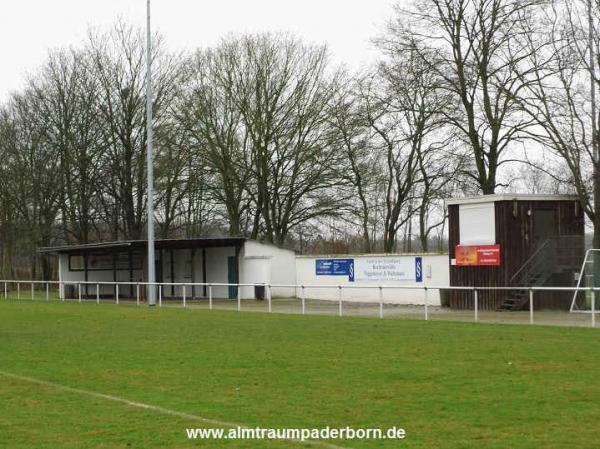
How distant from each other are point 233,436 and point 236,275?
36.9 metres

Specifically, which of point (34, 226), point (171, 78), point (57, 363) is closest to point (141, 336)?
point (57, 363)

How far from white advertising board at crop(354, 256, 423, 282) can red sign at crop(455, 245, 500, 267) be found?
372 centimetres

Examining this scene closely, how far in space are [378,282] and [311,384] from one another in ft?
89.2

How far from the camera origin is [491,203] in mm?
33812

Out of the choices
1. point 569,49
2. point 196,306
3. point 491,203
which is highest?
point 569,49

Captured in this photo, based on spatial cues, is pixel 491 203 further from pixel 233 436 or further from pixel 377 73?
pixel 233 436

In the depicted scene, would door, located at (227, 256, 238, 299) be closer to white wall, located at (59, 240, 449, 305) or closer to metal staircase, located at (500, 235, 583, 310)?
white wall, located at (59, 240, 449, 305)

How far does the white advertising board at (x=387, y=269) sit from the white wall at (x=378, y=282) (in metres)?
0.13

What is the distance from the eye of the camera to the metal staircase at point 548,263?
109ft

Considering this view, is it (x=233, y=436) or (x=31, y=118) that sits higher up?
(x=31, y=118)

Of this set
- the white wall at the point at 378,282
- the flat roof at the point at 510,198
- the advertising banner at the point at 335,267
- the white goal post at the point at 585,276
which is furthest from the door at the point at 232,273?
the white goal post at the point at 585,276

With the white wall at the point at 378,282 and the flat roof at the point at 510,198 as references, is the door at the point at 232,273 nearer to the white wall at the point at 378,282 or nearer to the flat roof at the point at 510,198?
the white wall at the point at 378,282

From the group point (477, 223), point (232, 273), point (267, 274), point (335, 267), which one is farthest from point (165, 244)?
point (477, 223)

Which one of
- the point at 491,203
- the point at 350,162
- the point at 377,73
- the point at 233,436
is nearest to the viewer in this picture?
the point at 233,436
